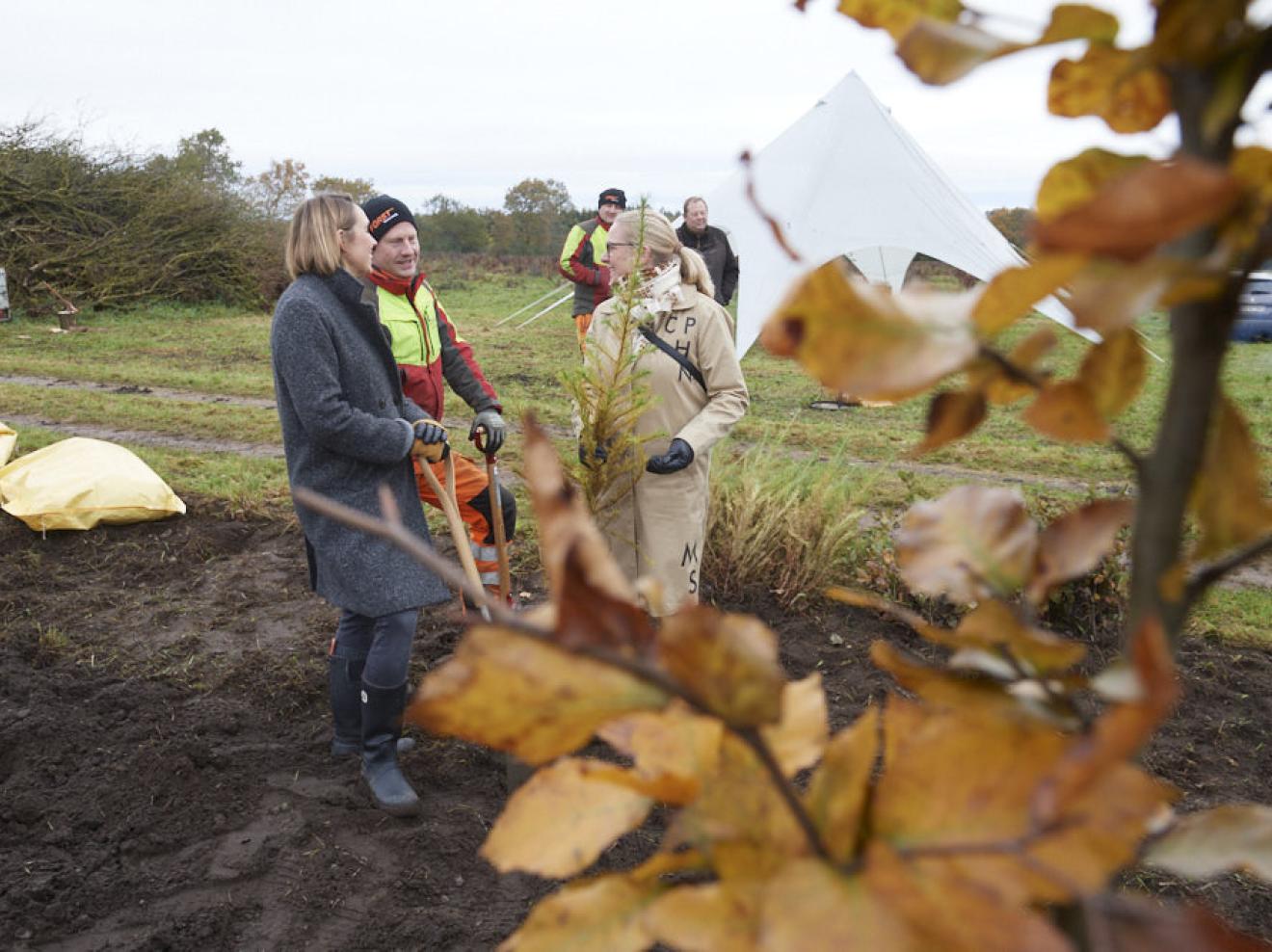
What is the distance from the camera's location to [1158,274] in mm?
391

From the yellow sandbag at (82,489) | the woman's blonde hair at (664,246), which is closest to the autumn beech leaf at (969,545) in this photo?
the woman's blonde hair at (664,246)

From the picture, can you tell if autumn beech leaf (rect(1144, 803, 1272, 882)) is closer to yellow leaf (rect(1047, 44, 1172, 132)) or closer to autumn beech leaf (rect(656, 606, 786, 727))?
autumn beech leaf (rect(656, 606, 786, 727))

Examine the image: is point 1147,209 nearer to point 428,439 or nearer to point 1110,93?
point 1110,93

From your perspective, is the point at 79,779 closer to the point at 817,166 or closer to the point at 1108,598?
the point at 1108,598

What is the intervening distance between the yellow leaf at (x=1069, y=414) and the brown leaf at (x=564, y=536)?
0.72 ft

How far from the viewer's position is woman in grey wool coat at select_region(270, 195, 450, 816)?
297 cm

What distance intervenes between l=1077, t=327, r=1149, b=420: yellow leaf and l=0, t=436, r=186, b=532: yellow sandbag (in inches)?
218

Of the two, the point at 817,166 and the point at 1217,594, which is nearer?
the point at 1217,594

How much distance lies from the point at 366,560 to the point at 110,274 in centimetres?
1634

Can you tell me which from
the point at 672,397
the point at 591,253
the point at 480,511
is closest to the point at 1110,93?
the point at 672,397

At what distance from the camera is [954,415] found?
503 mm

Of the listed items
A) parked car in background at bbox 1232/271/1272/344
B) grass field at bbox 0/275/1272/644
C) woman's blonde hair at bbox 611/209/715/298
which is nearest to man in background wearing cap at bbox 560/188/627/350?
grass field at bbox 0/275/1272/644


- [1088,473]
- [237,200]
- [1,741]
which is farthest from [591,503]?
[237,200]

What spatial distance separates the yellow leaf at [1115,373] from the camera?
1.63ft
